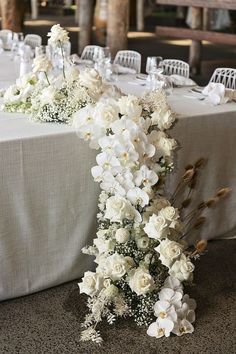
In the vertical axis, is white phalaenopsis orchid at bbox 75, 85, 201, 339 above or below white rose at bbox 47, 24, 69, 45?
below

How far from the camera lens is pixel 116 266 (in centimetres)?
252

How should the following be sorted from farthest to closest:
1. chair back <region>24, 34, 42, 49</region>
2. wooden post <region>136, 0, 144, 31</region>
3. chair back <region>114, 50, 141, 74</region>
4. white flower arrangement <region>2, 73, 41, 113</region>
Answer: wooden post <region>136, 0, 144, 31</region> → chair back <region>24, 34, 42, 49</region> → chair back <region>114, 50, 141, 74</region> → white flower arrangement <region>2, 73, 41, 113</region>

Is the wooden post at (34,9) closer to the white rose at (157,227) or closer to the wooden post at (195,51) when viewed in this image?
the wooden post at (195,51)

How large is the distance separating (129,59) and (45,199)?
3208mm

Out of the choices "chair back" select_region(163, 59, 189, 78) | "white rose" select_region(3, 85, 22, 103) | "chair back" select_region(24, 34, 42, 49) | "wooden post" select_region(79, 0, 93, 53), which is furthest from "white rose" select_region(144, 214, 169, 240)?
"wooden post" select_region(79, 0, 93, 53)

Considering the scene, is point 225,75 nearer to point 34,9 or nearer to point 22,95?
point 22,95

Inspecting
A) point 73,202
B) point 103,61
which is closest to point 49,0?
point 103,61

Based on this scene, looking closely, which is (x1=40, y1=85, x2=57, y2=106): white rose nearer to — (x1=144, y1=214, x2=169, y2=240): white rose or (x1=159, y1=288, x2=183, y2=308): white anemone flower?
(x1=144, y1=214, x2=169, y2=240): white rose

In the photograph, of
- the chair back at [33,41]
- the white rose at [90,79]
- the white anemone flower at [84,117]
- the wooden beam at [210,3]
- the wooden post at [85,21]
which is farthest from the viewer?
the wooden post at [85,21]

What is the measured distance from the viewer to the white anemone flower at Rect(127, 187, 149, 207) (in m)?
2.49

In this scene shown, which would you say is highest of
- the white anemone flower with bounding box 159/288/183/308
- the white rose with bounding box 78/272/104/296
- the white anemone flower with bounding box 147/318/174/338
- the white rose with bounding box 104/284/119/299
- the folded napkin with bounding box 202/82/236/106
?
the folded napkin with bounding box 202/82/236/106

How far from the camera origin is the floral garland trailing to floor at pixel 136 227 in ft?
8.18

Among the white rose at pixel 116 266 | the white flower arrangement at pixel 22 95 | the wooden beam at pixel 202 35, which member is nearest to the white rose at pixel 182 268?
the white rose at pixel 116 266

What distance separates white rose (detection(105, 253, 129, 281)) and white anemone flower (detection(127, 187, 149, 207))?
0.85ft
